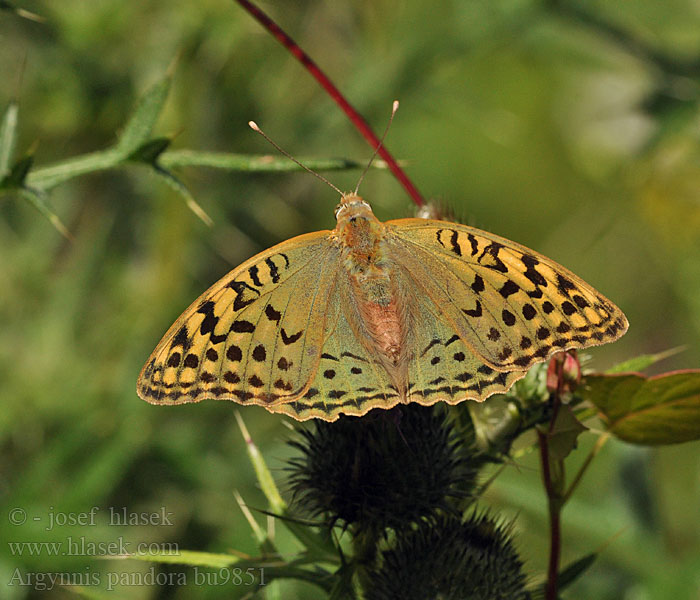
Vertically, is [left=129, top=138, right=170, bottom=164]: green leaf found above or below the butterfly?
above

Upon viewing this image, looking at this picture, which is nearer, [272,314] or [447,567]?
[447,567]

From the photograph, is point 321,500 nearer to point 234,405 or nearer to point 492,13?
point 234,405

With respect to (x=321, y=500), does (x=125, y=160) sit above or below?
above

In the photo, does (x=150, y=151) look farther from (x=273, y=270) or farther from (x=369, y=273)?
(x=369, y=273)

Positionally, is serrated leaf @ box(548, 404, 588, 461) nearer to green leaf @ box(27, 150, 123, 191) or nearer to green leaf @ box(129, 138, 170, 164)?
green leaf @ box(129, 138, 170, 164)

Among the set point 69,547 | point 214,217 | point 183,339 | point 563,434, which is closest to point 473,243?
point 563,434

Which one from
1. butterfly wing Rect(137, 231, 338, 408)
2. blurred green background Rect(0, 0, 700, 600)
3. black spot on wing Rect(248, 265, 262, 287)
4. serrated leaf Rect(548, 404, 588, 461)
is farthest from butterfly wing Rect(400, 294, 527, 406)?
blurred green background Rect(0, 0, 700, 600)

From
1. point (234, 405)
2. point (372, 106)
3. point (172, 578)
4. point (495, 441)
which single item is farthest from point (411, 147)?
point (495, 441)
